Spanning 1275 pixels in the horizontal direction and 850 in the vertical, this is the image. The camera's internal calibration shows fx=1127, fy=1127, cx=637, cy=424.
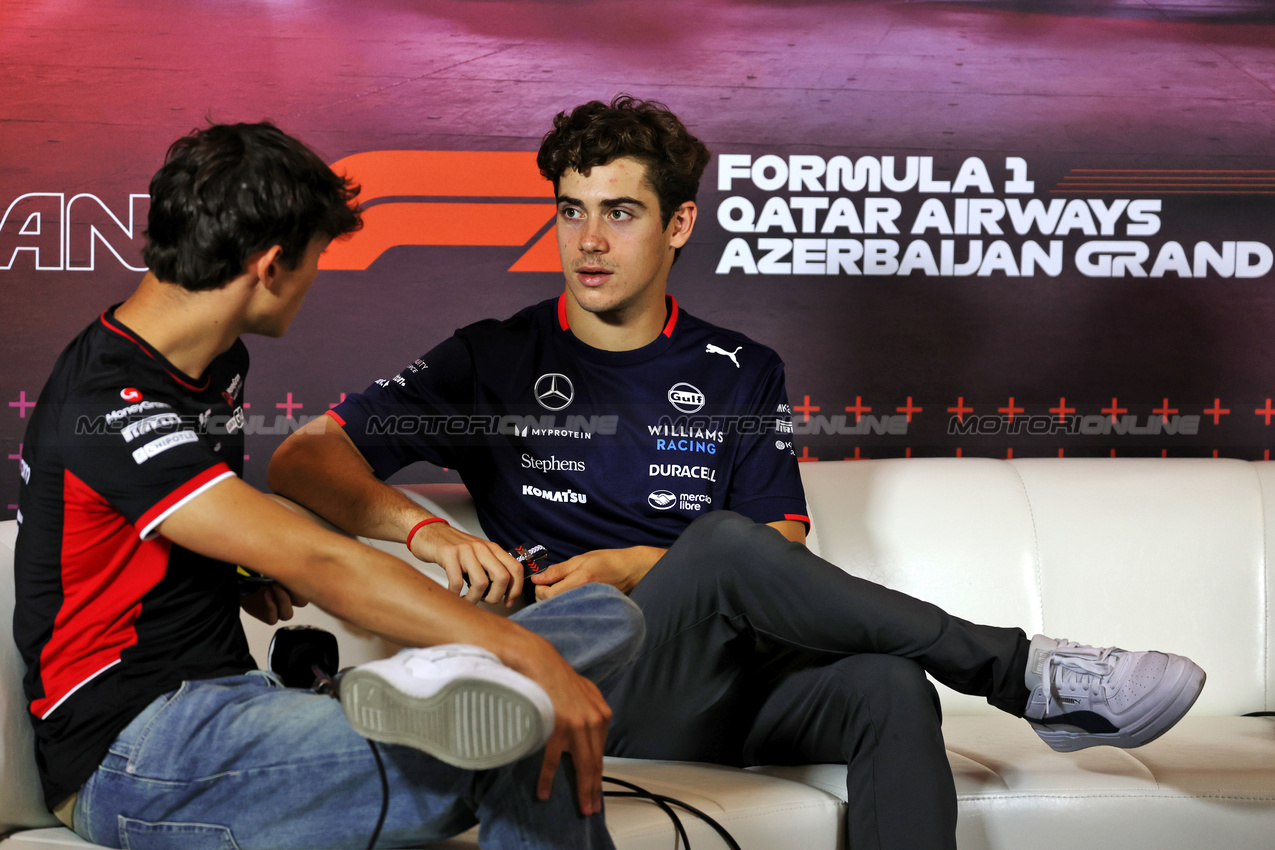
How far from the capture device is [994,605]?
6.75ft

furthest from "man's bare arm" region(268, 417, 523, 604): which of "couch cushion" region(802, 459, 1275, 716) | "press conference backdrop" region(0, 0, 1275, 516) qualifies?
"press conference backdrop" region(0, 0, 1275, 516)

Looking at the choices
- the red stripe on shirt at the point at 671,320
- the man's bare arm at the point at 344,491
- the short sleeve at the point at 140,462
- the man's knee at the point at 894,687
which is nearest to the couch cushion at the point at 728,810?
the man's knee at the point at 894,687

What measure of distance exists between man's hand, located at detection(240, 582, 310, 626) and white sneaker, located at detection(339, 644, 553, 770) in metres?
0.54

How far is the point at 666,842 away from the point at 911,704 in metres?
0.36

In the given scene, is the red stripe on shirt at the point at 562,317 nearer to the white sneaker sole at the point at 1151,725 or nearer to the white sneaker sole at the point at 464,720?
the white sneaker sole at the point at 1151,725

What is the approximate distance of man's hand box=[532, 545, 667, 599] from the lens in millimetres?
1642

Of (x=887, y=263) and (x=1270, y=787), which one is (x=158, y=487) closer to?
(x=1270, y=787)

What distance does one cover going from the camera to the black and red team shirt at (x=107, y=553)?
42.1 inches

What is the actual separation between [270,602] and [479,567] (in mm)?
268

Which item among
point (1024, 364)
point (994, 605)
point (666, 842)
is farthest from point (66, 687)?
point (1024, 364)

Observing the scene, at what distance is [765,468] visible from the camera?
6.16ft

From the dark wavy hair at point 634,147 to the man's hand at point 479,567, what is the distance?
2.30 feet

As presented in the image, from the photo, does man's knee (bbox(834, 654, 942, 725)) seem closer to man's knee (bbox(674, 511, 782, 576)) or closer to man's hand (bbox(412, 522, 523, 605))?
man's knee (bbox(674, 511, 782, 576))

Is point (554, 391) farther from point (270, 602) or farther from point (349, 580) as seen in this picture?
point (349, 580)
